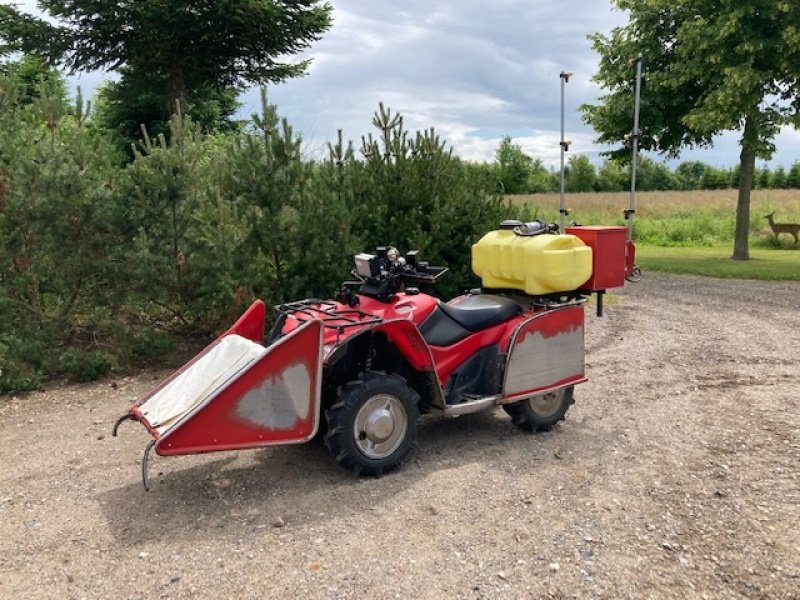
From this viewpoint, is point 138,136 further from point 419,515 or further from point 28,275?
point 419,515

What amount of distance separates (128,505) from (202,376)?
2.58ft

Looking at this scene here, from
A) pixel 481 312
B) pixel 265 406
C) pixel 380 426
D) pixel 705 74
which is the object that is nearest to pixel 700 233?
pixel 705 74

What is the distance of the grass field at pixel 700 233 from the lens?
15.6m

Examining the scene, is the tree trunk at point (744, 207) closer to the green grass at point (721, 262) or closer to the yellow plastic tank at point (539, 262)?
the green grass at point (721, 262)

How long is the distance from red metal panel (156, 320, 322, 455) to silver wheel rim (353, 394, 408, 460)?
0.32 metres

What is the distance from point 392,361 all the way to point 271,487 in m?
1.05

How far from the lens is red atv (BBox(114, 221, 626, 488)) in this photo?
11.8ft

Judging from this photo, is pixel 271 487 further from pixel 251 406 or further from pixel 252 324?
pixel 252 324

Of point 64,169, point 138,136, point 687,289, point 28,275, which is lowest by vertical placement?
point 687,289

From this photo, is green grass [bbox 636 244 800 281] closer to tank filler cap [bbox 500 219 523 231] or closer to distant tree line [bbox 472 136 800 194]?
tank filler cap [bbox 500 219 523 231]

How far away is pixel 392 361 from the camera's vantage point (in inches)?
170

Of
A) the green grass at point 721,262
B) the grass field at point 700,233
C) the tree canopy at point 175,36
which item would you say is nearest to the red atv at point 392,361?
the grass field at point 700,233

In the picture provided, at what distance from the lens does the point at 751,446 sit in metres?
4.52

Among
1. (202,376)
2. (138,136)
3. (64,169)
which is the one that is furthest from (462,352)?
(138,136)
